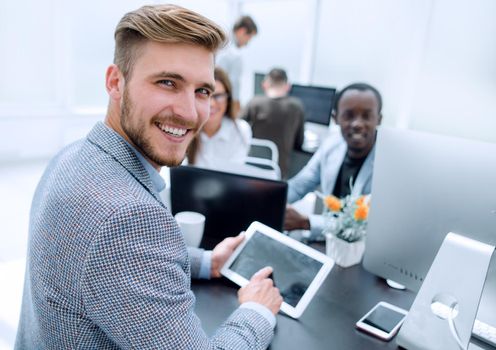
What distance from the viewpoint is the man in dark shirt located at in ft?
11.2

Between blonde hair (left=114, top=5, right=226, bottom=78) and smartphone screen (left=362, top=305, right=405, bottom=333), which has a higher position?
blonde hair (left=114, top=5, right=226, bottom=78)

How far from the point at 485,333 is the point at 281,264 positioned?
0.49 metres

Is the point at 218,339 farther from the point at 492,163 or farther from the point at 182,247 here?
the point at 492,163

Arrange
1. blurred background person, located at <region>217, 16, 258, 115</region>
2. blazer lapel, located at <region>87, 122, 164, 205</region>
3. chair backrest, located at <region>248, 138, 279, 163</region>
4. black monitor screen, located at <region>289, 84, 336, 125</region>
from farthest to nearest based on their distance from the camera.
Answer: blurred background person, located at <region>217, 16, 258, 115</region> < black monitor screen, located at <region>289, 84, 336, 125</region> < chair backrest, located at <region>248, 138, 279, 163</region> < blazer lapel, located at <region>87, 122, 164, 205</region>

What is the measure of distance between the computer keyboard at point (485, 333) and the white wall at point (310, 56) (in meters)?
3.16

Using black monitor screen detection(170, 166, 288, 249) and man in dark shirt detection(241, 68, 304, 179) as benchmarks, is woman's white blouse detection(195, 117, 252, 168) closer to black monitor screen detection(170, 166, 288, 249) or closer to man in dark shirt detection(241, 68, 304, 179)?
man in dark shirt detection(241, 68, 304, 179)

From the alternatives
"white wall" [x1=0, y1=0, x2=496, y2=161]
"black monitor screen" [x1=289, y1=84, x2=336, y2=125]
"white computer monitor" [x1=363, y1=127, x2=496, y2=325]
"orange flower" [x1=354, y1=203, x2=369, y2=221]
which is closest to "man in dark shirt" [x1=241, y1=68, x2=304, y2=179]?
"black monitor screen" [x1=289, y1=84, x2=336, y2=125]

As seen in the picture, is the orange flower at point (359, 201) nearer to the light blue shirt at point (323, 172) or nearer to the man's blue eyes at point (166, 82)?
the man's blue eyes at point (166, 82)

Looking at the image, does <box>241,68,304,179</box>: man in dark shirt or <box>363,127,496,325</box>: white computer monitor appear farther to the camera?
<box>241,68,304,179</box>: man in dark shirt

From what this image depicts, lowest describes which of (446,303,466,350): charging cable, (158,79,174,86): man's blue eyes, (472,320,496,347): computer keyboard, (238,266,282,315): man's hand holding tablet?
(472,320,496,347): computer keyboard

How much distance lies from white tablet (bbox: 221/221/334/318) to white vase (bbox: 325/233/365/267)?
20 cm

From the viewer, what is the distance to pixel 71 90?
4.90m

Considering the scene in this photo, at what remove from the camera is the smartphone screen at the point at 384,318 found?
0.89 meters

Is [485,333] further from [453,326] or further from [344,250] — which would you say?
[344,250]
